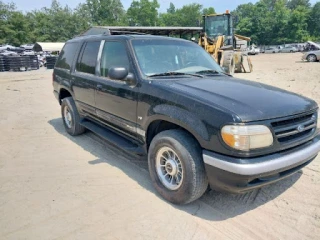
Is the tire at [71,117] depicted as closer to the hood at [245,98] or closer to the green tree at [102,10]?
the hood at [245,98]

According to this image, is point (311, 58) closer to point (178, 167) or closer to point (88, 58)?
point (88, 58)

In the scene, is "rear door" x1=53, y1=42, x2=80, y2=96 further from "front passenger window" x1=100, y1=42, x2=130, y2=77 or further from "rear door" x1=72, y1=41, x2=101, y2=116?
"front passenger window" x1=100, y1=42, x2=130, y2=77

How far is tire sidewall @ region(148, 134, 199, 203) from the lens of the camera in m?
2.86

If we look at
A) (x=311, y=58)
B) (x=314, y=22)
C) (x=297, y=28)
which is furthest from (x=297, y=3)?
(x=311, y=58)

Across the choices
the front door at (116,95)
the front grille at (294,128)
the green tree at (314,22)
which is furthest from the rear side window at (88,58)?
the green tree at (314,22)

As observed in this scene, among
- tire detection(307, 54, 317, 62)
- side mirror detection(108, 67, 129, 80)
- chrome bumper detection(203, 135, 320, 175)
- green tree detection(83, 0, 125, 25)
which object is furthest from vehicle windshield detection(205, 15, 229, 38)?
green tree detection(83, 0, 125, 25)

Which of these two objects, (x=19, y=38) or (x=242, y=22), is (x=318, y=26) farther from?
(x=19, y=38)

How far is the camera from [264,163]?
2.53 metres

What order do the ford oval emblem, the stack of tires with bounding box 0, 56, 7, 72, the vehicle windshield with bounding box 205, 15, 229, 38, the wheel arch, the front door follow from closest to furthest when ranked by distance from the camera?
the ford oval emblem < the front door < the wheel arch < the vehicle windshield with bounding box 205, 15, 229, 38 < the stack of tires with bounding box 0, 56, 7, 72

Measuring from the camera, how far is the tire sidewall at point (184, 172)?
113 inches

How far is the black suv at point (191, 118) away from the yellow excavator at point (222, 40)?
37.1ft

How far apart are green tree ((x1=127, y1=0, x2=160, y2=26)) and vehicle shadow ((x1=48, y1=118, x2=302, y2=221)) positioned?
9502 cm

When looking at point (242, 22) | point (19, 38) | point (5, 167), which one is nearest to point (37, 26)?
point (19, 38)

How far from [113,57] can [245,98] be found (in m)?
2.10
